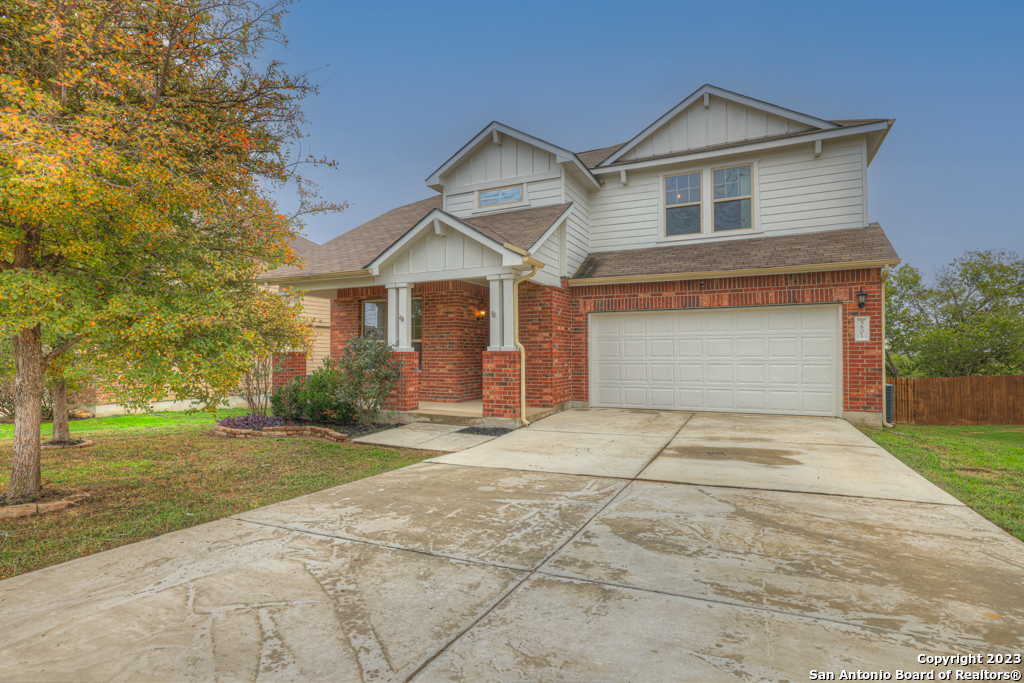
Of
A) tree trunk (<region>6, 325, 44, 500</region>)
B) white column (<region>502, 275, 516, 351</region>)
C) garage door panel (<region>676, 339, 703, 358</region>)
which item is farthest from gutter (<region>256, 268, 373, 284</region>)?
garage door panel (<region>676, 339, 703, 358</region>)

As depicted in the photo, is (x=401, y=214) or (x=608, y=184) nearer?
(x=608, y=184)

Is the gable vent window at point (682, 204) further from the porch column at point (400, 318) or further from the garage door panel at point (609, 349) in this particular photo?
the porch column at point (400, 318)

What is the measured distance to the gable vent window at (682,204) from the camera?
38.1 feet

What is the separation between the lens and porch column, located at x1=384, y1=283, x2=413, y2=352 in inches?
406

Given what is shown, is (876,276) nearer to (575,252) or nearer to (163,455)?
(575,252)

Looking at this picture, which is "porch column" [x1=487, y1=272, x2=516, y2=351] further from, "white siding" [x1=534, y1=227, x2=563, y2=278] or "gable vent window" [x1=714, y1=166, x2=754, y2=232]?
"gable vent window" [x1=714, y1=166, x2=754, y2=232]

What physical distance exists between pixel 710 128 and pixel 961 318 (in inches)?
570

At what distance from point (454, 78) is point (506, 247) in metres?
50.8

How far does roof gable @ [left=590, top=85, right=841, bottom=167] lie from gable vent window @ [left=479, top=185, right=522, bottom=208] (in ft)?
7.04

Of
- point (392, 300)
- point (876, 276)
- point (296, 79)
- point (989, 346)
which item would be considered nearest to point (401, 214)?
point (392, 300)

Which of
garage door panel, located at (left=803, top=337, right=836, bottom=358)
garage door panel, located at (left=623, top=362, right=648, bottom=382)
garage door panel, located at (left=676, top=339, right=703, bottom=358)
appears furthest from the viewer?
garage door panel, located at (left=623, top=362, right=648, bottom=382)

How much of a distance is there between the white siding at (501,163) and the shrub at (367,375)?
201 inches

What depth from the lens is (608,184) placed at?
40.9 ft

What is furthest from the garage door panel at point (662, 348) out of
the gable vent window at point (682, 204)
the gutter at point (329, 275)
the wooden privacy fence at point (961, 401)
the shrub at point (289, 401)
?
the shrub at point (289, 401)
